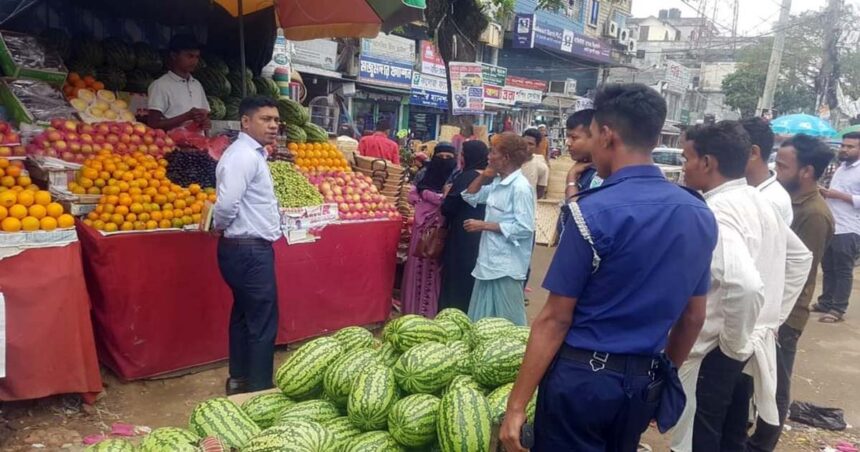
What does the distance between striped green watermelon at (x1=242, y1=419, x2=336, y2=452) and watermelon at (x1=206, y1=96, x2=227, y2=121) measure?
5.00m

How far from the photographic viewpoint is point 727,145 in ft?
8.90

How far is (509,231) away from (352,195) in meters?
1.83

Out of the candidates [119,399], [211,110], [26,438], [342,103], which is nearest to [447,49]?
[211,110]

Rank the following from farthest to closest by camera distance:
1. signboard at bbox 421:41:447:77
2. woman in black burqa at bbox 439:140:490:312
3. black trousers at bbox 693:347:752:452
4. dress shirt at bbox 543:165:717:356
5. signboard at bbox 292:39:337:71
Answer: signboard at bbox 421:41:447:77 → signboard at bbox 292:39:337:71 → woman in black burqa at bbox 439:140:490:312 → black trousers at bbox 693:347:752:452 → dress shirt at bbox 543:165:717:356

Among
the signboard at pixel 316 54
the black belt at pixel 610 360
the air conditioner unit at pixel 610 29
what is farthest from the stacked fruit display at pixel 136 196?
the air conditioner unit at pixel 610 29

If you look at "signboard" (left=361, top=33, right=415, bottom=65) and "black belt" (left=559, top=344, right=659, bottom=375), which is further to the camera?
"signboard" (left=361, top=33, right=415, bottom=65)

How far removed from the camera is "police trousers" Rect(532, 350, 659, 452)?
6.05ft

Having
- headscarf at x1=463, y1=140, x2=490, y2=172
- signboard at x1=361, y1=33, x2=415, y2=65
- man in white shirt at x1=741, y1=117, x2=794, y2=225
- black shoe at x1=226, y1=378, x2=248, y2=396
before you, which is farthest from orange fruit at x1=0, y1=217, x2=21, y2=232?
signboard at x1=361, y1=33, x2=415, y2=65

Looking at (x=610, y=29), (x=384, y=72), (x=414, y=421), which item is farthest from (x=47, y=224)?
(x=610, y=29)

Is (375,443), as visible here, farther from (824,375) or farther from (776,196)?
(824,375)

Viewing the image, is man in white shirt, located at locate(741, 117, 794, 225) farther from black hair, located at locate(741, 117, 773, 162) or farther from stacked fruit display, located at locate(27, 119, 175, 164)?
stacked fruit display, located at locate(27, 119, 175, 164)

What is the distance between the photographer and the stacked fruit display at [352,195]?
548 centimetres

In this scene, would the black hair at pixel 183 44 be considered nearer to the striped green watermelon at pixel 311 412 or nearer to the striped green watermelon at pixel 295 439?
the striped green watermelon at pixel 311 412

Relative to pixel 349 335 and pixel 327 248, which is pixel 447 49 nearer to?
→ pixel 327 248
